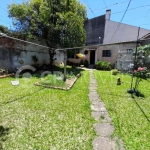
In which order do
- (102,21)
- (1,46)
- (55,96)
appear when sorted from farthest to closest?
(102,21), (1,46), (55,96)

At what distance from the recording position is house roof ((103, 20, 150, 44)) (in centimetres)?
1572

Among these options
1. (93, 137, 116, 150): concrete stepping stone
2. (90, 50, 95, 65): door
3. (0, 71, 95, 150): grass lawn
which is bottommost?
(93, 137, 116, 150): concrete stepping stone

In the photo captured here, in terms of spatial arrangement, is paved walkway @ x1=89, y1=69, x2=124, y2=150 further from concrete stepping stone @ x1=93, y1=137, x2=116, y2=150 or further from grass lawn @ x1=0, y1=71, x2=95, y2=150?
grass lawn @ x1=0, y1=71, x2=95, y2=150

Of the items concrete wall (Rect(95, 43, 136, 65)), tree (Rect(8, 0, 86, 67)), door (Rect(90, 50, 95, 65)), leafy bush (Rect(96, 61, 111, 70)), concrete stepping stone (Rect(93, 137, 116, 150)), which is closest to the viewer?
concrete stepping stone (Rect(93, 137, 116, 150))

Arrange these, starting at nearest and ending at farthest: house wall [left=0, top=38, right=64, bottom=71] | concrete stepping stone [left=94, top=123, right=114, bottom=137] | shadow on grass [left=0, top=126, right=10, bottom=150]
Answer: shadow on grass [left=0, top=126, right=10, bottom=150], concrete stepping stone [left=94, top=123, right=114, bottom=137], house wall [left=0, top=38, right=64, bottom=71]

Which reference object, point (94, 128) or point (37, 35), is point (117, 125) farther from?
point (37, 35)

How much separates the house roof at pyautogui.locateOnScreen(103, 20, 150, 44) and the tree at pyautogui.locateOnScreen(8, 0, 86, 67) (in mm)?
7101

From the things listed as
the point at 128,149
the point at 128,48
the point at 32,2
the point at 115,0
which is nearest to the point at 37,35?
the point at 32,2

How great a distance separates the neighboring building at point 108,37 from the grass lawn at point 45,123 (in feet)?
36.2

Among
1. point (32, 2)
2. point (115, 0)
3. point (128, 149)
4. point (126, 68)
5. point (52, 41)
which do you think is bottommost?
point (128, 149)

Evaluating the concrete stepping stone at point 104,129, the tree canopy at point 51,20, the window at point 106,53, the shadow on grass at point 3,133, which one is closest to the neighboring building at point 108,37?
the window at point 106,53

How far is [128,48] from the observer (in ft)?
46.6

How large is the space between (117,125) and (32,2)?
12769 mm

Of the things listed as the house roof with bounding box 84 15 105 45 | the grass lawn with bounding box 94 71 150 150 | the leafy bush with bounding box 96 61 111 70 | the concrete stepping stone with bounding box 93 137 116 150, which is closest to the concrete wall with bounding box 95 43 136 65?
the leafy bush with bounding box 96 61 111 70
